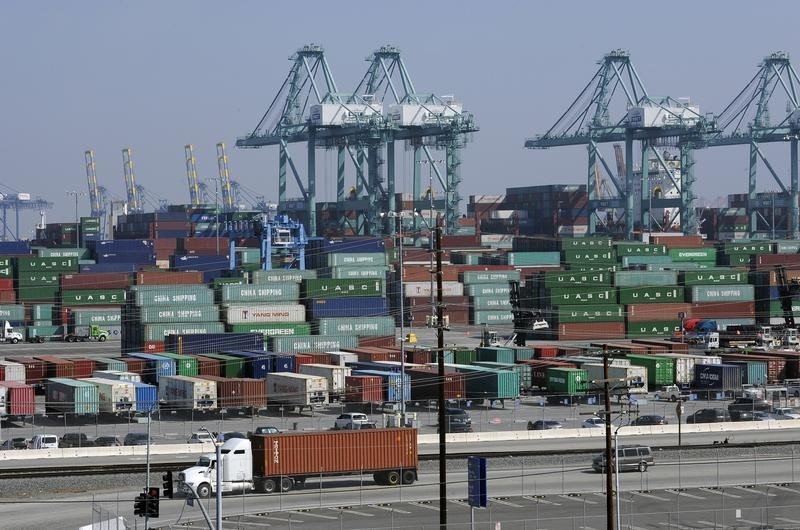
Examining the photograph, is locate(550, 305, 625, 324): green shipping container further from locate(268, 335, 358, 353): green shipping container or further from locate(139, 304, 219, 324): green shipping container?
locate(139, 304, 219, 324): green shipping container

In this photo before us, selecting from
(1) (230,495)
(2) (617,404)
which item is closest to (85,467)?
(1) (230,495)

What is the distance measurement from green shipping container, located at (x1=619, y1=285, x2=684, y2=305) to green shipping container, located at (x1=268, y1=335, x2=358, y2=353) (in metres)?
18.6

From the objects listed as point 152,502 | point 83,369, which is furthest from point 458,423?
point 152,502

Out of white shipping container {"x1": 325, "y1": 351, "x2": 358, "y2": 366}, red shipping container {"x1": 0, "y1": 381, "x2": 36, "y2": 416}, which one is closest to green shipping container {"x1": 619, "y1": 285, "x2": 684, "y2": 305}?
white shipping container {"x1": 325, "y1": 351, "x2": 358, "y2": 366}

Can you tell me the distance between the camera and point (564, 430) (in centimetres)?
3716

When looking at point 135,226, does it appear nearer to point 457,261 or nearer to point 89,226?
point 89,226

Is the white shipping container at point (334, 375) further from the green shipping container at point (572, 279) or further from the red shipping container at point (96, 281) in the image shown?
the red shipping container at point (96, 281)

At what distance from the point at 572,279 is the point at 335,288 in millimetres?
13371

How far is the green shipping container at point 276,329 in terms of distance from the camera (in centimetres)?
5981

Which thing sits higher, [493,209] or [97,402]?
[493,209]

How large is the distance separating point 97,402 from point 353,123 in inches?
2948

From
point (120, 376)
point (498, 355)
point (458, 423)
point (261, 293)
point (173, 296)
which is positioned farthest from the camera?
point (261, 293)

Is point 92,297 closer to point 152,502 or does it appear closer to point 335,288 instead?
point 335,288

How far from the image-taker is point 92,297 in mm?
79188
